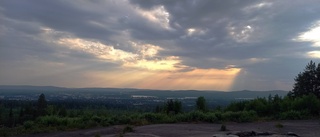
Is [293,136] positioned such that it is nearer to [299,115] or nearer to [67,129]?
[299,115]

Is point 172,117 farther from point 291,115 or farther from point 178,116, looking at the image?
point 291,115

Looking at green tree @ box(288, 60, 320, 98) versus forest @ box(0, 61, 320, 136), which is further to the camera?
green tree @ box(288, 60, 320, 98)

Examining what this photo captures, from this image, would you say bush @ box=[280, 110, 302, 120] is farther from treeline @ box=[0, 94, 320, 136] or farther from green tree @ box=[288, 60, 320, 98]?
green tree @ box=[288, 60, 320, 98]

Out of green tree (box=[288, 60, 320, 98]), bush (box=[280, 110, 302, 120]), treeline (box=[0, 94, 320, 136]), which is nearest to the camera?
treeline (box=[0, 94, 320, 136])

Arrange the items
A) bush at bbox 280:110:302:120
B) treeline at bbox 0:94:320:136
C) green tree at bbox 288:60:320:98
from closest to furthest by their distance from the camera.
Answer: treeline at bbox 0:94:320:136
bush at bbox 280:110:302:120
green tree at bbox 288:60:320:98

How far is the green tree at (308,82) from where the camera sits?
36.8 meters

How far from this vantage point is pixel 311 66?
1480 inches

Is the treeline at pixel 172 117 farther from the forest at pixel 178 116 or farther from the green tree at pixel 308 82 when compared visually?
the green tree at pixel 308 82

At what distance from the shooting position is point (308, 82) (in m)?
37.4

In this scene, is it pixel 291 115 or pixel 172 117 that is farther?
pixel 291 115

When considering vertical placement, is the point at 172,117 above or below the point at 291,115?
below

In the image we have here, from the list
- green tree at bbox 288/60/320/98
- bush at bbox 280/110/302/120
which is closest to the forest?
bush at bbox 280/110/302/120

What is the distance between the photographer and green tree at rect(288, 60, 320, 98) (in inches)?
1447

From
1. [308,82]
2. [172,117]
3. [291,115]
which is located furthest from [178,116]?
[308,82]
